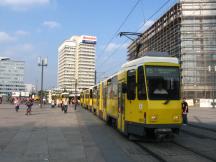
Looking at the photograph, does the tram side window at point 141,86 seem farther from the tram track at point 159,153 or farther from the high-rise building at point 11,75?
the high-rise building at point 11,75

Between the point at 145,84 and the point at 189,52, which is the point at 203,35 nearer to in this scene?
Answer: the point at 189,52

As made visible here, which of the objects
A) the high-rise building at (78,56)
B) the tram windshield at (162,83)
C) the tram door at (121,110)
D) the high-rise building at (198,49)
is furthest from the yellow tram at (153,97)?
the high-rise building at (78,56)

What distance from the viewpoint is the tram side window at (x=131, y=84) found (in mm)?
15002

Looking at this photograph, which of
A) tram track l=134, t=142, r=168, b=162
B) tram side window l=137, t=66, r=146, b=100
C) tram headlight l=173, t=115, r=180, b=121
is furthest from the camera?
tram side window l=137, t=66, r=146, b=100

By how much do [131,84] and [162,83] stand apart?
1446mm

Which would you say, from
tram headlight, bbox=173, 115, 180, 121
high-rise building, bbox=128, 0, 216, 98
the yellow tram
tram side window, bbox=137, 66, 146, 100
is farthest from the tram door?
high-rise building, bbox=128, 0, 216, 98

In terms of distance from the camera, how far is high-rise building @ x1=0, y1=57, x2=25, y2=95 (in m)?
124

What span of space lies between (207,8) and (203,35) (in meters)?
6.11

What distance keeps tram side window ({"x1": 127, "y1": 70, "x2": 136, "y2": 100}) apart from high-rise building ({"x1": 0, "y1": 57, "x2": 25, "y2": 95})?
108 meters

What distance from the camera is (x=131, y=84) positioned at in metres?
15.4

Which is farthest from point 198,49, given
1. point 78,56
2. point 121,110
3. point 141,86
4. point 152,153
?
point 152,153

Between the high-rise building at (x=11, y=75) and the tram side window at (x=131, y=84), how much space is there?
10825cm

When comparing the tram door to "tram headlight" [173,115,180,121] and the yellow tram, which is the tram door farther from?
"tram headlight" [173,115,180,121]

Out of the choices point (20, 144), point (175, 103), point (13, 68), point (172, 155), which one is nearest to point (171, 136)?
point (175, 103)
